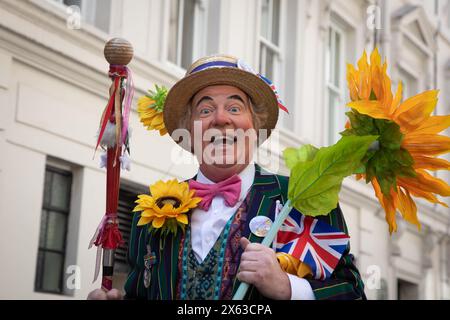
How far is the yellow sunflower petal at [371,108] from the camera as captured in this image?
8.84 ft

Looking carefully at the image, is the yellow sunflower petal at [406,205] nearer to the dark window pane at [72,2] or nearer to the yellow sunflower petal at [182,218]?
the yellow sunflower petal at [182,218]

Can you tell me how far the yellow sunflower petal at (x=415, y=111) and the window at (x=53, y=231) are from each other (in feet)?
15.4

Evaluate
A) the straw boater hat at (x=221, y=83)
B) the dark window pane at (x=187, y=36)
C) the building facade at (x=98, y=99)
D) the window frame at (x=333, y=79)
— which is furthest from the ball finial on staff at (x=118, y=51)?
the window frame at (x=333, y=79)

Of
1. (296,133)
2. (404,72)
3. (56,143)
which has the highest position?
(404,72)

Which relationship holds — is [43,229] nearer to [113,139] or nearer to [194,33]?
[194,33]

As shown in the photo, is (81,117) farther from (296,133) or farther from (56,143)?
(296,133)

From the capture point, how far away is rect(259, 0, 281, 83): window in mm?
10859

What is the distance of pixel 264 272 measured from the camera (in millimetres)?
2623

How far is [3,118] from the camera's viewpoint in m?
6.39

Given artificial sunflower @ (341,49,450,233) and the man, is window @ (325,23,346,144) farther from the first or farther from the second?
artificial sunflower @ (341,49,450,233)

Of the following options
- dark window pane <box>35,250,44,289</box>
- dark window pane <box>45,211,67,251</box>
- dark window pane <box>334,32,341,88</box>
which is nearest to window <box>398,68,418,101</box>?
dark window pane <box>334,32,341,88</box>

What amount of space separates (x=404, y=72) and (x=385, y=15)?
58.3 inches

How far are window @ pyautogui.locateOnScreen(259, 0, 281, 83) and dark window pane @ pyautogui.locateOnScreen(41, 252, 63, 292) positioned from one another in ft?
14.7
